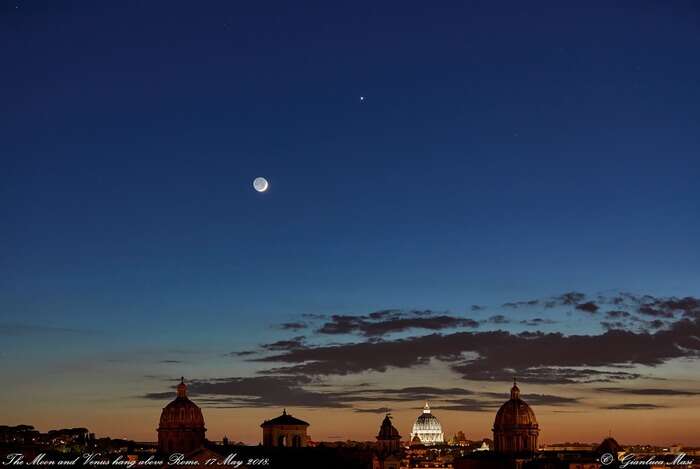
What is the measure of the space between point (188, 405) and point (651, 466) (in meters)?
53.9

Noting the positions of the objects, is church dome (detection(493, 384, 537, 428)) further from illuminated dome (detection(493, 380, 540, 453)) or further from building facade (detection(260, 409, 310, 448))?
building facade (detection(260, 409, 310, 448))

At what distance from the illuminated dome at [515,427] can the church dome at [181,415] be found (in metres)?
39.8

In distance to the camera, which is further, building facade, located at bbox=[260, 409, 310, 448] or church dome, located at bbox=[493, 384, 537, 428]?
church dome, located at bbox=[493, 384, 537, 428]

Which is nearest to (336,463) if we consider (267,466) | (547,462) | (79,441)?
(267,466)

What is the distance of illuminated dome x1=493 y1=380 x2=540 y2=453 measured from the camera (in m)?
134

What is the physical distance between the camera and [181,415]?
368 ft

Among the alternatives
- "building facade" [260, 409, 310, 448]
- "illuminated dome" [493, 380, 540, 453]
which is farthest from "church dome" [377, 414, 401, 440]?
"illuminated dome" [493, 380, 540, 453]

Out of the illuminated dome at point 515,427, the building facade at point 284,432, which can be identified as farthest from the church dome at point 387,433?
the illuminated dome at point 515,427

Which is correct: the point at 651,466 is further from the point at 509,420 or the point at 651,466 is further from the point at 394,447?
the point at 394,447

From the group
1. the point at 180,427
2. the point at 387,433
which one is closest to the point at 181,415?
the point at 180,427

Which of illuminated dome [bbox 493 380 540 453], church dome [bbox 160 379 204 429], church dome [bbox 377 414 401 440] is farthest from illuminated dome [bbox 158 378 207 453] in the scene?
illuminated dome [bbox 493 380 540 453]

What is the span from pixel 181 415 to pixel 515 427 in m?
Answer: 42.8

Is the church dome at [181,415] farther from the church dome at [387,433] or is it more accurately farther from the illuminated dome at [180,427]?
the church dome at [387,433]

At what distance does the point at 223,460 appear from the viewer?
325 feet
